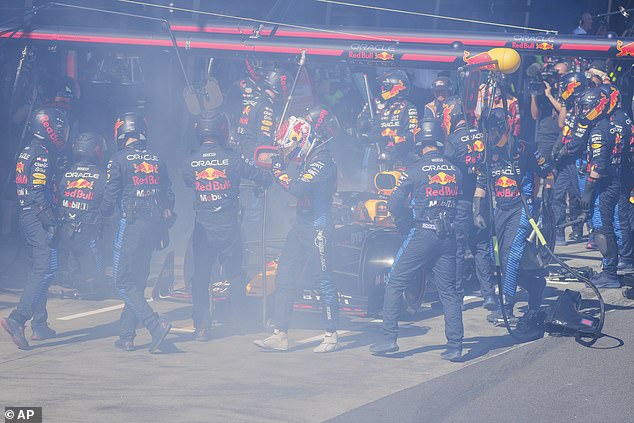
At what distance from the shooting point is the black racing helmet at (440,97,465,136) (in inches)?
453

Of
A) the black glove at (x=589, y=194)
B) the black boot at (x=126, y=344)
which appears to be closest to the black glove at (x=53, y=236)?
the black boot at (x=126, y=344)

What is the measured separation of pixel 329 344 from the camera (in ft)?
32.3

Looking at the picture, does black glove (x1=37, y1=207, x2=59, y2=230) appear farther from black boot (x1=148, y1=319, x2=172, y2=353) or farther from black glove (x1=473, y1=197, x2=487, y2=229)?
black glove (x1=473, y1=197, x2=487, y2=229)

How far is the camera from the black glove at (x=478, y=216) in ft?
34.8

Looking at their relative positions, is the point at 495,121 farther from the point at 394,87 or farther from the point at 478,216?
the point at 394,87

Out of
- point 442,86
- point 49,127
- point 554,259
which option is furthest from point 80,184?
point 442,86

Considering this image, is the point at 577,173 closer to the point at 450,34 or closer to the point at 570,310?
the point at 450,34

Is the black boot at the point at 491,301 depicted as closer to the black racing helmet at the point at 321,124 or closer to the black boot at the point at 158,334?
the black racing helmet at the point at 321,124

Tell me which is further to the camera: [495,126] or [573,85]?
[573,85]

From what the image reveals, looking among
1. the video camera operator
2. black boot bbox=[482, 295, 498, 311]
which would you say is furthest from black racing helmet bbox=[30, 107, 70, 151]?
the video camera operator

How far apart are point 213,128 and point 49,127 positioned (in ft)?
5.63

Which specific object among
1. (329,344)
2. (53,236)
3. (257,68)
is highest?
(257,68)

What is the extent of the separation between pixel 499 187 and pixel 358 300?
79.0 inches

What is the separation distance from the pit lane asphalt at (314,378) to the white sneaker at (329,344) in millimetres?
102
